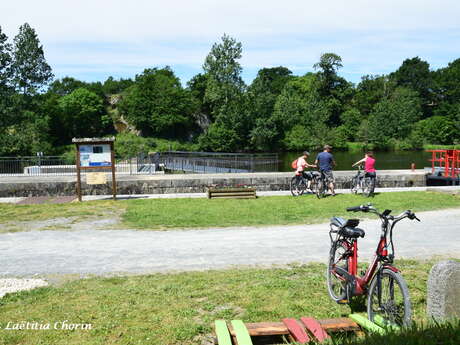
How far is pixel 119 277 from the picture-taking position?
7328 millimetres

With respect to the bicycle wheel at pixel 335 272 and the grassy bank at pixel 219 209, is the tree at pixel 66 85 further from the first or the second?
the bicycle wheel at pixel 335 272

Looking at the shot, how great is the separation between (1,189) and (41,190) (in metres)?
1.65

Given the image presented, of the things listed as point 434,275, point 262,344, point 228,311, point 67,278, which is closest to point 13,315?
point 67,278

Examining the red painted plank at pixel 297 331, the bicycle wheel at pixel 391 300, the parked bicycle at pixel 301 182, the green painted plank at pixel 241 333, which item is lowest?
the red painted plank at pixel 297 331

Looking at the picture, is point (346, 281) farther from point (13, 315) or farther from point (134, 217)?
point (134, 217)

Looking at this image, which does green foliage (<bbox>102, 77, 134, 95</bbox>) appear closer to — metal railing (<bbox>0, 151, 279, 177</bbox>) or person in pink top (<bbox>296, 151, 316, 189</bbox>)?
metal railing (<bbox>0, 151, 279, 177</bbox>)

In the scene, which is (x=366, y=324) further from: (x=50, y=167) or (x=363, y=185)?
(x=50, y=167)

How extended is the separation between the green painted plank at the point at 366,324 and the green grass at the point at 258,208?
24.0ft

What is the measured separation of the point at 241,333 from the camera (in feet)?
14.7

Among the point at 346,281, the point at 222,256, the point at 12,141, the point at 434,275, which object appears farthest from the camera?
the point at 12,141

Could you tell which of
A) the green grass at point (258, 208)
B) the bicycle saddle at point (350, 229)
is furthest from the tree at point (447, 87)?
the bicycle saddle at point (350, 229)

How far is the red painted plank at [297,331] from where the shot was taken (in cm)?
441

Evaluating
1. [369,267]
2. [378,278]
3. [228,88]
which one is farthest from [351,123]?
[378,278]

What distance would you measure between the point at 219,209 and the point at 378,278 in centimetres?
980
